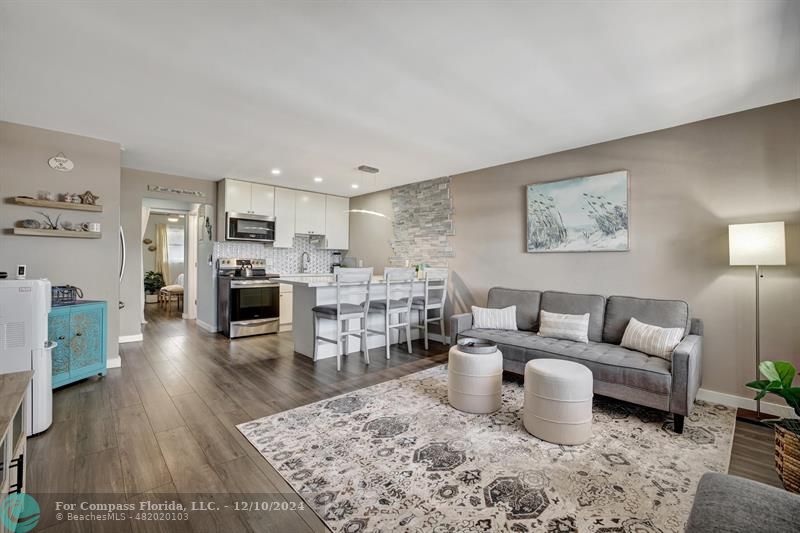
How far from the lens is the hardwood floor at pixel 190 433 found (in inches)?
69.2

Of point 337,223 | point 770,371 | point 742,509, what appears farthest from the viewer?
point 337,223

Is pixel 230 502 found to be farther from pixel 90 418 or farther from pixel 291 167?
pixel 291 167

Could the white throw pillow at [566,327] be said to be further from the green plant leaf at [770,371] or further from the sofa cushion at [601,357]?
the green plant leaf at [770,371]

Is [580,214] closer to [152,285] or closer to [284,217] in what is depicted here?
[284,217]

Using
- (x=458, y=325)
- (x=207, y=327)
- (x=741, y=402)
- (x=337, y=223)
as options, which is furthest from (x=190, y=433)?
(x=337, y=223)

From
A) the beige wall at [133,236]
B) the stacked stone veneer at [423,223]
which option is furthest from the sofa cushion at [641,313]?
the beige wall at [133,236]

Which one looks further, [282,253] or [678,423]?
[282,253]

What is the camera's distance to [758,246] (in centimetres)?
262

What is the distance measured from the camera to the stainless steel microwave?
5.43 m

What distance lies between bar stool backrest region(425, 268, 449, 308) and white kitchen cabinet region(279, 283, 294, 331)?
2.59 m

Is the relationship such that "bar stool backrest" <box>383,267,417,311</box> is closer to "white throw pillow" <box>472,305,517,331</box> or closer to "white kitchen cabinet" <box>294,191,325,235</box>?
"white throw pillow" <box>472,305,517,331</box>

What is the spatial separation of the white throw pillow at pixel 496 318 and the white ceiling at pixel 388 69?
189 cm

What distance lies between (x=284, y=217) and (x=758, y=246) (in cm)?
596

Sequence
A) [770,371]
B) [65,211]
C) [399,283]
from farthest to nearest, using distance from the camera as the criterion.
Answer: [399,283] → [65,211] → [770,371]
